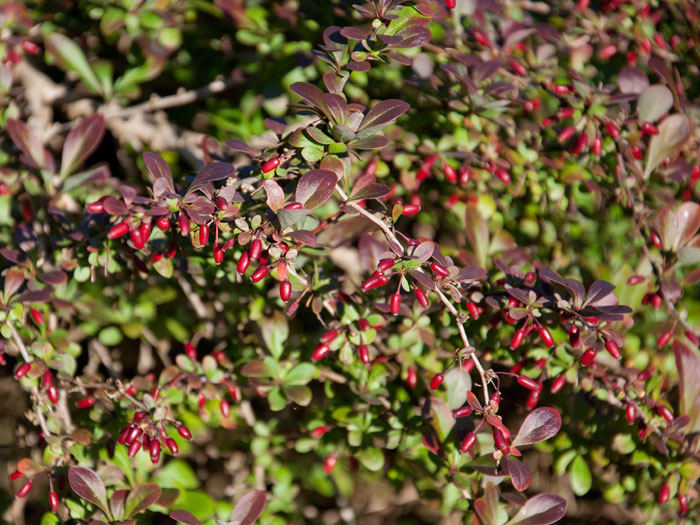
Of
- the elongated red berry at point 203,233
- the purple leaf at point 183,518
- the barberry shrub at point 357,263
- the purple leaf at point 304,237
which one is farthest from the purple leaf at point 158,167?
the purple leaf at point 183,518

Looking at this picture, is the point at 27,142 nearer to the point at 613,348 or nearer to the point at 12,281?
the point at 12,281

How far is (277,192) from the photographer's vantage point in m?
1.03

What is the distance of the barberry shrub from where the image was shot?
3.71ft

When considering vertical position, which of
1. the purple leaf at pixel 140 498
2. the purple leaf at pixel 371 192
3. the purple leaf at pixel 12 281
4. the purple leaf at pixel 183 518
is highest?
the purple leaf at pixel 371 192

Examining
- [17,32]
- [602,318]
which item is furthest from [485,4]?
[17,32]

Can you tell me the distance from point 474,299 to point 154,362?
4.07 ft

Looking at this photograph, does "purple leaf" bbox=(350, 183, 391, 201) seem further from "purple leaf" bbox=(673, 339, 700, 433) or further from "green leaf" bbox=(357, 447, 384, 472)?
"purple leaf" bbox=(673, 339, 700, 433)

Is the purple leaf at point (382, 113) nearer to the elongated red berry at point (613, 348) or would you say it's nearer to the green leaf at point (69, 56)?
the elongated red berry at point (613, 348)

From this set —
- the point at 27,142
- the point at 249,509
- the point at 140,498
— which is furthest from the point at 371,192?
the point at 27,142

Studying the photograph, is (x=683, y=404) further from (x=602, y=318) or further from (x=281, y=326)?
(x=281, y=326)

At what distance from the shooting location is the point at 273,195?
3.36 ft

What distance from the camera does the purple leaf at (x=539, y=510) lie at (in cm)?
114

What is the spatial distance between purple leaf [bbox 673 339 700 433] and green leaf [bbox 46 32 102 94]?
5.76 feet

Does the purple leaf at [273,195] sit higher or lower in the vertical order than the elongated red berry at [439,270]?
higher
